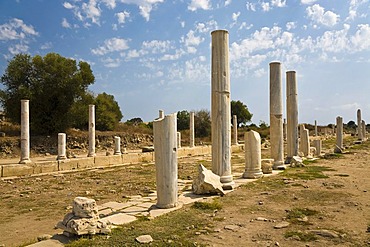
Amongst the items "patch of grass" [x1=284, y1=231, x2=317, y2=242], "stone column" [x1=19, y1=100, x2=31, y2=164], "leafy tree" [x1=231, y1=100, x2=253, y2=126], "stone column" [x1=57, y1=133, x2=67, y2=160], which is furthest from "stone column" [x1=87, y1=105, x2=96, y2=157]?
"leafy tree" [x1=231, y1=100, x2=253, y2=126]

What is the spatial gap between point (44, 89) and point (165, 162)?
70.8 feet

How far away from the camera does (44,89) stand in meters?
25.1

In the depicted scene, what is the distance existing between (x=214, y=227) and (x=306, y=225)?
A: 1654 mm

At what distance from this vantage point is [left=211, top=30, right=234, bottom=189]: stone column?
8.99 m

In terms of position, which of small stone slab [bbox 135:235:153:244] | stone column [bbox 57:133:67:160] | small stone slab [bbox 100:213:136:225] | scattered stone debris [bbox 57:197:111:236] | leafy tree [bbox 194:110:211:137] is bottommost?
small stone slab [bbox 100:213:136:225]

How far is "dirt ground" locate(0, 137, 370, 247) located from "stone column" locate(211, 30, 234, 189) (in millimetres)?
837

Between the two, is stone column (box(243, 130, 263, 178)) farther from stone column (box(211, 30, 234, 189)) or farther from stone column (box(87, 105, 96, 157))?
stone column (box(87, 105, 96, 157))

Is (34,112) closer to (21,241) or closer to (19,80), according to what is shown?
(19,80)

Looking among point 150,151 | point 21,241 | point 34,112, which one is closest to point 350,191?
point 21,241

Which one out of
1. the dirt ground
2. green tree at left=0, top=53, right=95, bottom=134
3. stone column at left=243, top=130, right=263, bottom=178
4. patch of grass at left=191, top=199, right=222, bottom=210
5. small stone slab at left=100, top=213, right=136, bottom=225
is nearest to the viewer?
the dirt ground

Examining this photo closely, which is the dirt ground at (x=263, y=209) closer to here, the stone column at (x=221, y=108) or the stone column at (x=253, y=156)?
the stone column at (x=253, y=156)

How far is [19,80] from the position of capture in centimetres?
2447

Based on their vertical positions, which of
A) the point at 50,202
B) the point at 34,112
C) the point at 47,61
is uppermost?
the point at 47,61

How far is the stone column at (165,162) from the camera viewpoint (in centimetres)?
670
